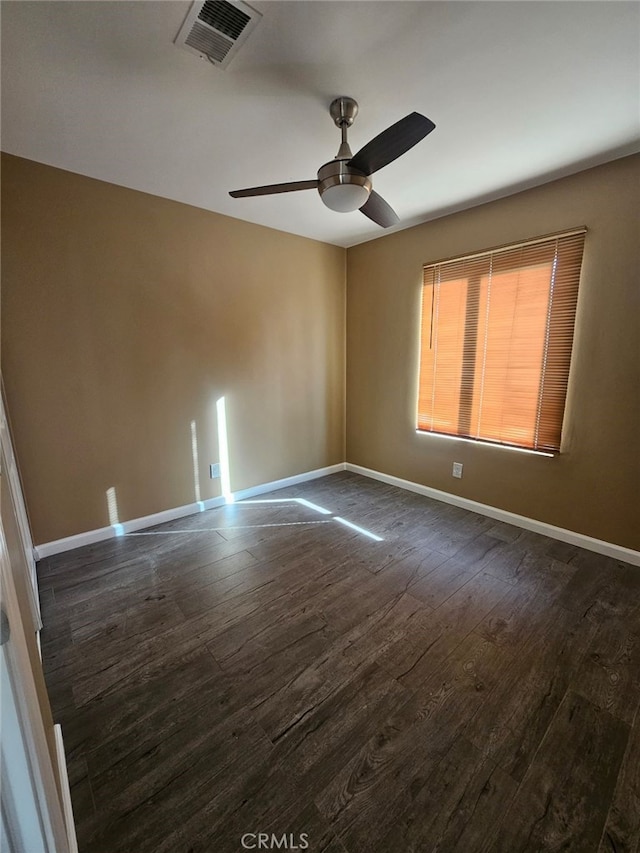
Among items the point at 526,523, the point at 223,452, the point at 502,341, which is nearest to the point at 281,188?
the point at 502,341

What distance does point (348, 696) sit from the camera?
1.44 meters

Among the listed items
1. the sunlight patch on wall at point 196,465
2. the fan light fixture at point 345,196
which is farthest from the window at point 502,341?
the sunlight patch on wall at point 196,465

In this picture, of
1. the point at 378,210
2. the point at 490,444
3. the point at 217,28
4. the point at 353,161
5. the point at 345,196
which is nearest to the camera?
the point at 217,28

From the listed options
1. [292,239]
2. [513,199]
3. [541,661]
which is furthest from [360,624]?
[292,239]

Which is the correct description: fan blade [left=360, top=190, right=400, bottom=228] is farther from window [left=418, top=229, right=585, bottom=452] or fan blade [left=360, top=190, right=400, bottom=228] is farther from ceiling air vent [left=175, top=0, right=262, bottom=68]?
window [left=418, top=229, right=585, bottom=452]

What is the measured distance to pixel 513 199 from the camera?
263 centimetres

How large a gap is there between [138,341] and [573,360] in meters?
3.17

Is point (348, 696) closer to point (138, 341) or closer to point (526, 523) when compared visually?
point (526, 523)

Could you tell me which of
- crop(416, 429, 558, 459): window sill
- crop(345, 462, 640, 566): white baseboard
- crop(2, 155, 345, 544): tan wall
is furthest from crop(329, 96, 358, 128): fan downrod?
crop(345, 462, 640, 566): white baseboard

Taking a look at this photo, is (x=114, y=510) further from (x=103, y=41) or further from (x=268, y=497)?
(x=103, y=41)

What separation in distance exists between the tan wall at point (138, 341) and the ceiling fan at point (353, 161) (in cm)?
124

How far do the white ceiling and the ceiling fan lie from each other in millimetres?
97
